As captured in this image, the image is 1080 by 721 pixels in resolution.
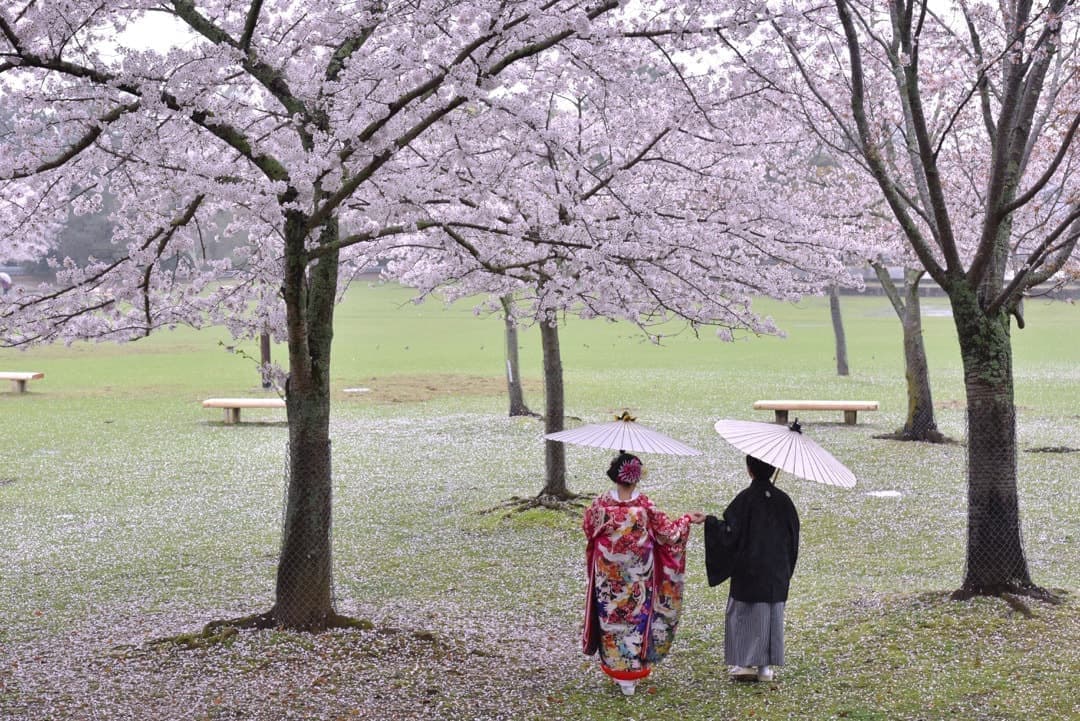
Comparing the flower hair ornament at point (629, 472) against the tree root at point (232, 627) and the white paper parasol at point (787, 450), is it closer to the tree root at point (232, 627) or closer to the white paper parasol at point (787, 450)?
the white paper parasol at point (787, 450)

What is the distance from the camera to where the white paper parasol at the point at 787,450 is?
6312mm

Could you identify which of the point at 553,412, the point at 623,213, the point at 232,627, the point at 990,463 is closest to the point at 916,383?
the point at 553,412

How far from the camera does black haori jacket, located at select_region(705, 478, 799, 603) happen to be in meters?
6.64

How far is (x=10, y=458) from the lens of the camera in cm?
1822

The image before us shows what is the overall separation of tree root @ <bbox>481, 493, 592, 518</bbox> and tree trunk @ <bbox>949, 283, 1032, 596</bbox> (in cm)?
575

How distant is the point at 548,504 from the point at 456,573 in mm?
2784

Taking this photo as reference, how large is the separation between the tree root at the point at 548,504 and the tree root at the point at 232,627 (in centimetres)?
518

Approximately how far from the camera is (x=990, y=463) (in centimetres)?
780

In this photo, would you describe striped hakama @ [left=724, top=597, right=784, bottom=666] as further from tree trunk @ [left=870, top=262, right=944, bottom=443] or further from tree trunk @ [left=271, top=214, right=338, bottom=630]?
tree trunk @ [left=870, top=262, right=944, bottom=443]

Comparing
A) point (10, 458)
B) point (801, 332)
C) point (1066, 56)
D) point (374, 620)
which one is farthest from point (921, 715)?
point (801, 332)

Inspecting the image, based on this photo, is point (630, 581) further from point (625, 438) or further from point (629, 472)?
point (625, 438)

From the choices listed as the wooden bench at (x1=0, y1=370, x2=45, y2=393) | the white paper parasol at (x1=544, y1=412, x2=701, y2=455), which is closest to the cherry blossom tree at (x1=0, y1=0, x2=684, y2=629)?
the white paper parasol at (x1=544, y1=412, x2=701, y2=455)

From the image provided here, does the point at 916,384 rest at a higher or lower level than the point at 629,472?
lower

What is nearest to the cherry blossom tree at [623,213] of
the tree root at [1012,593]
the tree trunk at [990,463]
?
the tree trunk at [990,463]
